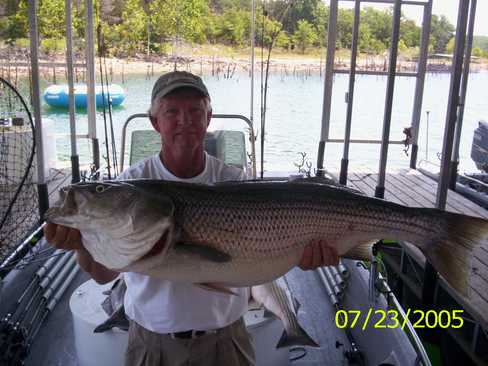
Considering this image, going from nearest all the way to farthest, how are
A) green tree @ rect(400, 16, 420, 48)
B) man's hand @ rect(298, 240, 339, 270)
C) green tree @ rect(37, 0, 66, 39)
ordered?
man's hand @ rect(298, 240, 339, 270) < green tree @ rect(37, 0, 66, 39) < green tree @ rect(400, 16, 420, 48)

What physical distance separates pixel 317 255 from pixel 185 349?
72 cm

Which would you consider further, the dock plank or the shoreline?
the shoreline

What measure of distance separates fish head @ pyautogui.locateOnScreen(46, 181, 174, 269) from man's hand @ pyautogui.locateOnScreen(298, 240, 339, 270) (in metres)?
0.60

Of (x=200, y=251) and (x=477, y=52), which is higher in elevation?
(x=477, y=52)

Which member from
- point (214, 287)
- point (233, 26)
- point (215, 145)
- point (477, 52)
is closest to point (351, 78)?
point (215, 145)

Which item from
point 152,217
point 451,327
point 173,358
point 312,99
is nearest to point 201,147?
point 152,217

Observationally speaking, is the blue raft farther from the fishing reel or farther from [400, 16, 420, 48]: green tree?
the fishing reel

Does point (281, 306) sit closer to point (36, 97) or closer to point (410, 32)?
point (36, 97)

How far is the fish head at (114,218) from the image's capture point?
1682 mm

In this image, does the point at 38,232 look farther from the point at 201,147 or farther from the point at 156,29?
the point at 156,29

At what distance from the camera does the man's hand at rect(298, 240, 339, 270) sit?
206 cm

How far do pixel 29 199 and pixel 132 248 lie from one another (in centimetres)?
528

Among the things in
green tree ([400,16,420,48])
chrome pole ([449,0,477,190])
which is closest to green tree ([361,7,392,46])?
green tree ([400,16,420,48])

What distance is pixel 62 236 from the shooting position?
176cm
